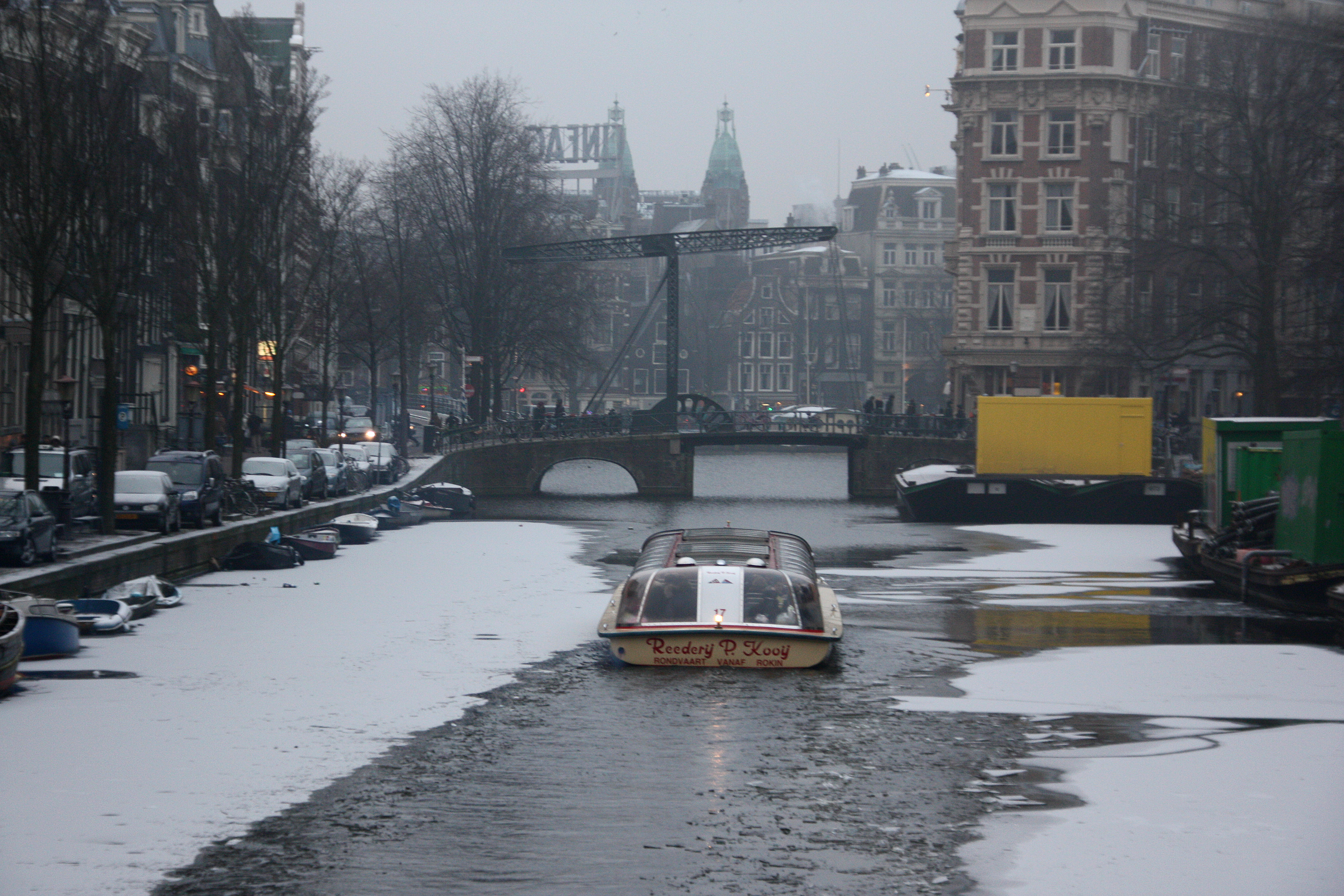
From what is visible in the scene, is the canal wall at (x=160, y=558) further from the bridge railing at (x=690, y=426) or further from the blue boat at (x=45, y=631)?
the bridge railing at (x=690, y=426)

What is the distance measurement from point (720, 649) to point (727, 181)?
588ft

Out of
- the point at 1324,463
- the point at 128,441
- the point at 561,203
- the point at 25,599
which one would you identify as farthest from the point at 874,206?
the point at 25,599

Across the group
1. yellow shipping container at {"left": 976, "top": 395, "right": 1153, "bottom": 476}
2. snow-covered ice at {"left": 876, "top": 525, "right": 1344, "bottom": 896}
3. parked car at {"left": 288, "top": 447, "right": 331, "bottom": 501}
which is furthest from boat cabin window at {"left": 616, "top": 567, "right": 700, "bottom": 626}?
yellow shipping container at {"left": 976, "top": 395, "right": 1153, "bottom": 476}

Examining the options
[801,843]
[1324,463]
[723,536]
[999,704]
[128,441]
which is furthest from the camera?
[128,441]

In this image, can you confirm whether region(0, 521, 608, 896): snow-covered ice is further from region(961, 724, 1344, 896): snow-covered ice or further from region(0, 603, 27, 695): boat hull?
region(961, 724, 1344, 896): snow-covered ice

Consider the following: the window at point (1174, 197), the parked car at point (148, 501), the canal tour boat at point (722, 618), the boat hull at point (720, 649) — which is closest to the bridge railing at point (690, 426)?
the window at point (1174, 197)

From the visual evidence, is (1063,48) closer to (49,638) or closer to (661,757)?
(49,638)

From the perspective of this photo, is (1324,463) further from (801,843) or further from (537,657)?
(801,843)

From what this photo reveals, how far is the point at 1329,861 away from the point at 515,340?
57883mm

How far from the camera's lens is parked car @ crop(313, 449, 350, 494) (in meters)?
44.7

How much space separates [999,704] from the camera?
54.0 ft

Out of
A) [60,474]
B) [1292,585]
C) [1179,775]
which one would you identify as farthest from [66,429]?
[1179,775]

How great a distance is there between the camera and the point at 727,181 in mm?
194125

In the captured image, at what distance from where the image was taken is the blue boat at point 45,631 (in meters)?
17.9
